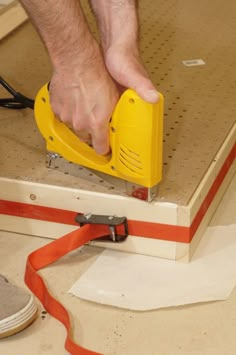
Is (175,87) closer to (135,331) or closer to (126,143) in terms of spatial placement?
(126,143)

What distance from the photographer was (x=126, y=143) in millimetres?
1034

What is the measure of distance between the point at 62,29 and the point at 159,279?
41cm

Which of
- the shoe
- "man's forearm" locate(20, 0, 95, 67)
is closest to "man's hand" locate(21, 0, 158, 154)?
"man's forearm" locate(20, 0, 95, 67)

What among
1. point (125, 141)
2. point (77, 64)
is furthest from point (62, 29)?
point (125, 141)

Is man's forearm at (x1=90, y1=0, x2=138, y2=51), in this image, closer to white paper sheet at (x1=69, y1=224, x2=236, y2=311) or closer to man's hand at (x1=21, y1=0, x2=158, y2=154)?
man's hand at (x1=21, y1=0, x2=158, y2=154)

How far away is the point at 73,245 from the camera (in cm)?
112

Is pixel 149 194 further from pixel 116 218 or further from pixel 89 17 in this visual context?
pixel 89 17

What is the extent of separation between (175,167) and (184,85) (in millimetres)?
325

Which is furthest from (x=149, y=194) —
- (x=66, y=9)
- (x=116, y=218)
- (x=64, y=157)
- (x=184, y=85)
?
(x=184, y=85)

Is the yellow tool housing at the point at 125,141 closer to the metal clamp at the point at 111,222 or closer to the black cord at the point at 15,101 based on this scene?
the metal clamp at the point at 111,222

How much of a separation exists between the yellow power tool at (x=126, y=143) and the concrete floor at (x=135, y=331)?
0.19 meters

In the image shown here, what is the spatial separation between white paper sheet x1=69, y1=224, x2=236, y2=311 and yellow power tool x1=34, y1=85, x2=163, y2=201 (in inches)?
4.5

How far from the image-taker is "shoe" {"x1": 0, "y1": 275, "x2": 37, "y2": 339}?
37.9 inches

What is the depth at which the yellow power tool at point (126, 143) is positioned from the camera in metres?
0.99
